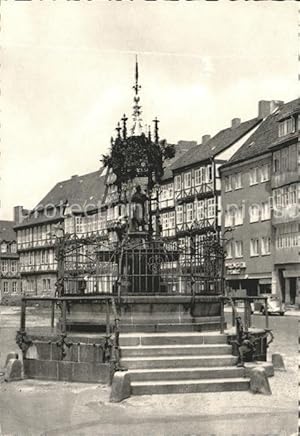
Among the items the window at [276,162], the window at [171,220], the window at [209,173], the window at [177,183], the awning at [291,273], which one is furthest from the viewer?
the window at [171,220]

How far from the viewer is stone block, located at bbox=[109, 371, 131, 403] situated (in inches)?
424

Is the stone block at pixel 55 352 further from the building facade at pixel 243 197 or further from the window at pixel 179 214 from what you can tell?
the window at pixel 179 214

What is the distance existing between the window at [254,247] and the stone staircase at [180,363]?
4012cm

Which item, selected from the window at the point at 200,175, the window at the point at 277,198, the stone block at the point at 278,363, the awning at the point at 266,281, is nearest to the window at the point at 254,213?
the window at the point at 277,198

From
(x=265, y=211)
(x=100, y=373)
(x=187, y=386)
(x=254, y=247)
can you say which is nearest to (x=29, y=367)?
(x=100, y=373)

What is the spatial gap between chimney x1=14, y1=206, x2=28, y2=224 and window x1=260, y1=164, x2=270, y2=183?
55120mm

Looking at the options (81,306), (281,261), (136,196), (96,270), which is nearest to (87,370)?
(81,306)

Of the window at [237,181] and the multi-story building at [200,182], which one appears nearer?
A: the window at [237,181]

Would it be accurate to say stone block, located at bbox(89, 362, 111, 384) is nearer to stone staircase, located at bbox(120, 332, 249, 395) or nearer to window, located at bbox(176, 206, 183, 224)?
stone staircase, located at bbox(120, 332, 249, 395)

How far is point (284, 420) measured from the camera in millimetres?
9523

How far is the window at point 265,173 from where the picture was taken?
51.5 m

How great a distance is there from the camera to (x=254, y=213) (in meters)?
53.3

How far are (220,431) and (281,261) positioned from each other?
4094cm

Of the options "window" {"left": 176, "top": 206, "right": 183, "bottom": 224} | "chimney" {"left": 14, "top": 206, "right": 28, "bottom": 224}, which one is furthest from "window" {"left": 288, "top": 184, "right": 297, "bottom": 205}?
"chimney" {"left": 14, "top": 206, "right": 28, "bottom": 224}
